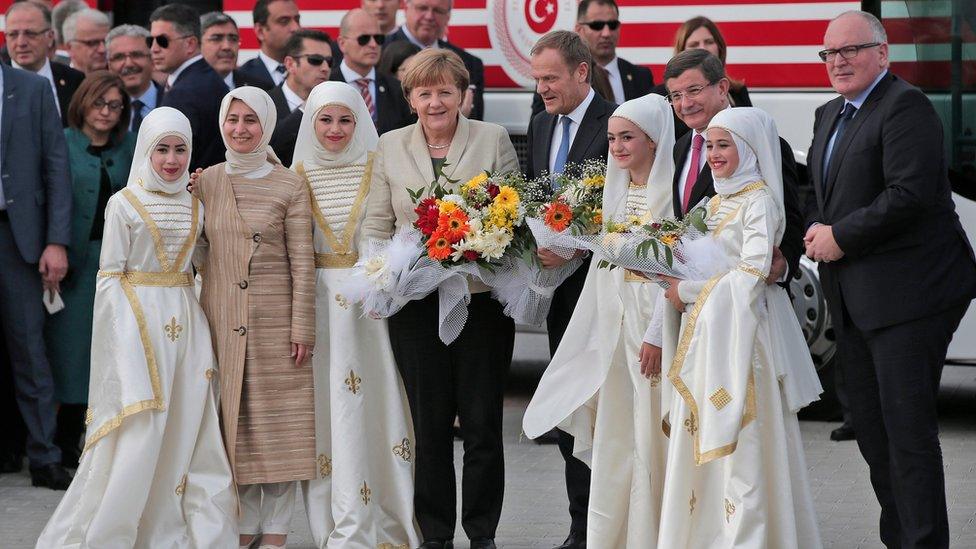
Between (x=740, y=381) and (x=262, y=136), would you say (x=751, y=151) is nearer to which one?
(x=740, y=381)

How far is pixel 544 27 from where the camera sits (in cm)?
938

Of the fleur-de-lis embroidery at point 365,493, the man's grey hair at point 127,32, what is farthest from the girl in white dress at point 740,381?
the man's grey hair at point 127,32

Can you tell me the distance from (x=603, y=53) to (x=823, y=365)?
7.16 ft

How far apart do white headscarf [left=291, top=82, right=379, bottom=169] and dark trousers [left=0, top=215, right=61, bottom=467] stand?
2.03 meters

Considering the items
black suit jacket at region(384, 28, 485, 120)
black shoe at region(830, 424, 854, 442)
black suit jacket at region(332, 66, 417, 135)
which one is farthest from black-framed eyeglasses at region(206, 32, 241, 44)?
black shoe at region(830, 424, 854, 442)

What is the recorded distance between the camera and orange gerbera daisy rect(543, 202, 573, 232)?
6191 millimetres

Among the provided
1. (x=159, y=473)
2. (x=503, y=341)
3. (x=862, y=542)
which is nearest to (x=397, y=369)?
(x=503, y=341)

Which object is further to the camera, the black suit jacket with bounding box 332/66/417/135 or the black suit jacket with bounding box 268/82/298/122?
the black suit jacket with bounding box 332/66/417/135

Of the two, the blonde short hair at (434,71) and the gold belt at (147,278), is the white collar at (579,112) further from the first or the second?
the gold belt at (147,278)

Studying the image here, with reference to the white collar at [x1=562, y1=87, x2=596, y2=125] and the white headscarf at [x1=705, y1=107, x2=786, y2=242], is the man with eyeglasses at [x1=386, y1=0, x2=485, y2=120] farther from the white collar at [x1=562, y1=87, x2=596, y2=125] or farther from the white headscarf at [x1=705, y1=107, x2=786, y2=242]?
the white headscarf at [x1=705, y1=107, x2=786, y2=242]

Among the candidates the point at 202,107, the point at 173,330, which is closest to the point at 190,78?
the point at 202,107

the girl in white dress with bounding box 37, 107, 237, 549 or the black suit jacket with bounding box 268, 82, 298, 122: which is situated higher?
the black suit jacket with bounding box 268, 82, 298, 122

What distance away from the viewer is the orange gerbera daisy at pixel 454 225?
20.3ft

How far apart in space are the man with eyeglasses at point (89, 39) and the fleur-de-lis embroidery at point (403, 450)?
14.2 feet
